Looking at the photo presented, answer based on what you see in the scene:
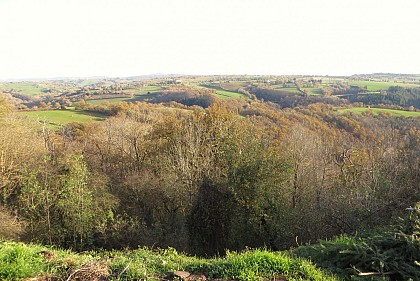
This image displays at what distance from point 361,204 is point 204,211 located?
28.4 ft

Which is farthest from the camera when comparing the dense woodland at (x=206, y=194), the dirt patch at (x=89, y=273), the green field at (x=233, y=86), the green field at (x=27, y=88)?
the green field at (x=27, y=88)

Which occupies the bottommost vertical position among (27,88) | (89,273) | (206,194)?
(206,194)

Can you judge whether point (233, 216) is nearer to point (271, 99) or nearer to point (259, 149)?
point (259, 149)

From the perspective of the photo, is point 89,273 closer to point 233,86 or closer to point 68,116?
point 68,116

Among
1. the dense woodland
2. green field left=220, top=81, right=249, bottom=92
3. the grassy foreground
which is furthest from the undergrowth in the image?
green field left=220, top=81, right=249, bottom=92

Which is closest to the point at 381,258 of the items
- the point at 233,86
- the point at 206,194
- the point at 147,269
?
the point at 147,269

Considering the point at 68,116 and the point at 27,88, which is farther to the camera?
the point at 27,88

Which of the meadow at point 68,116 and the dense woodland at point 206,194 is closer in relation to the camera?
the dense woodland at point 206,194

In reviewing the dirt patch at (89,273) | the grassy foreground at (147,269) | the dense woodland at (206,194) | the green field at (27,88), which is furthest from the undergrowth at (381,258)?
the green field at (27,88)

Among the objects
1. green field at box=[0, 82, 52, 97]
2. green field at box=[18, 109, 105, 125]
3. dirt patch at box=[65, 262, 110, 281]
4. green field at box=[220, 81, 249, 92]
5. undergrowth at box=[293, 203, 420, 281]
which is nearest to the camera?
dirt patch at box=[65, 262, 110, 281]

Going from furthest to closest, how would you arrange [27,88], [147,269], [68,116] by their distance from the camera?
[27,88] → [68,116] → [147,269]

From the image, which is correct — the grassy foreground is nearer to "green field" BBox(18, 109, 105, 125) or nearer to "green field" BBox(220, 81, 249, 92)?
"green field" BBox(18, 109, 105, 125)

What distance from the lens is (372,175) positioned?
52.8ft

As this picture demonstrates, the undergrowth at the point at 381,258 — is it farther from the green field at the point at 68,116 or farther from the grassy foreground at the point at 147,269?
the green field at the point at 68,116
